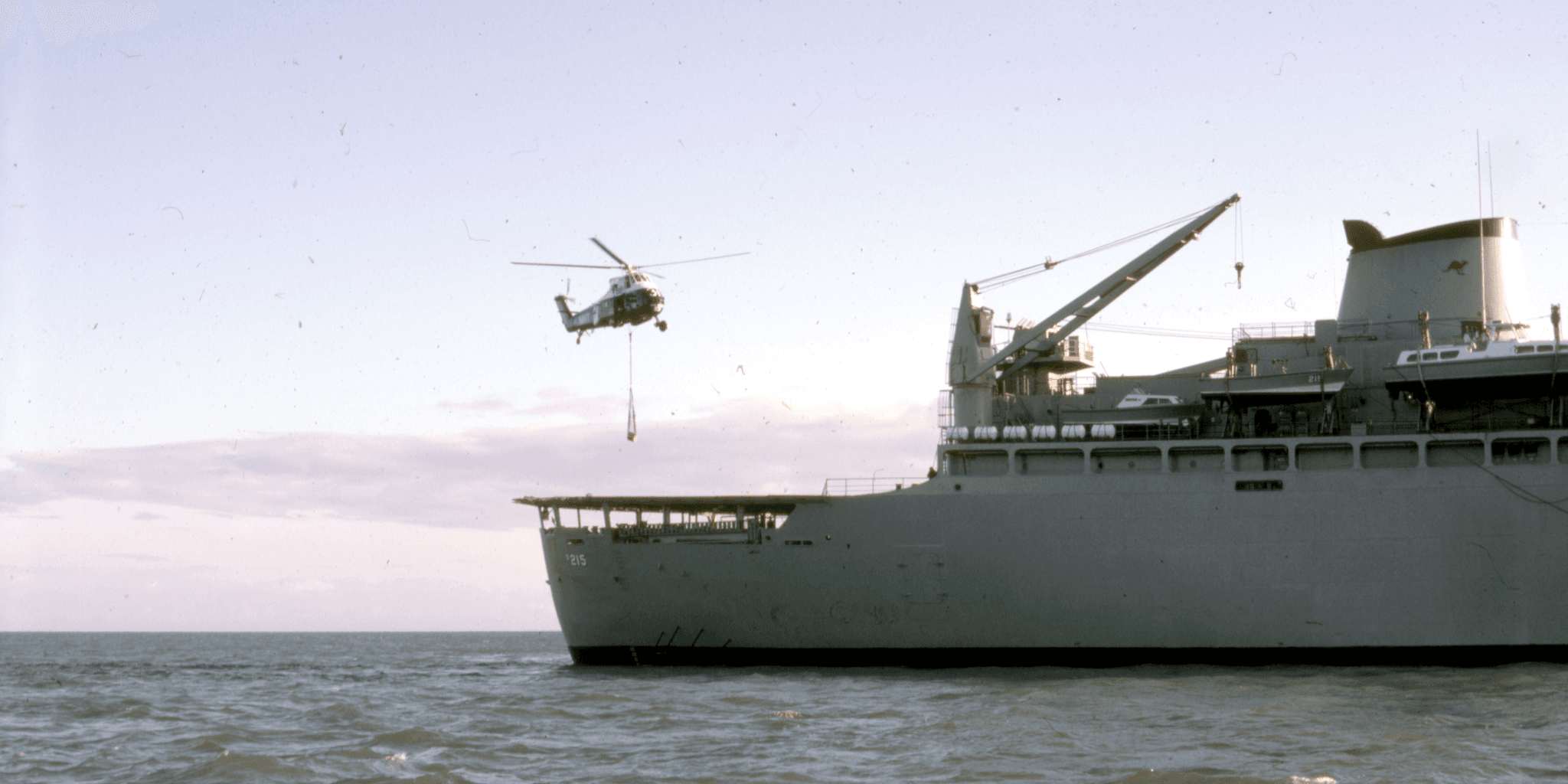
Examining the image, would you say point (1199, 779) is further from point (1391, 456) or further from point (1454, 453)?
point (1454, 453)

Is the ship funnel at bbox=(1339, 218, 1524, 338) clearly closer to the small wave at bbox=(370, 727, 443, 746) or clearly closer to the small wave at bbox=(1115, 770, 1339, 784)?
the small wave at bbox=(1115, 770, 1339, 784)

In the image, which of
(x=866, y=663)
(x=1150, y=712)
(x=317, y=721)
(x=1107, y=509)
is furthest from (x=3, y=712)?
(x=1107, y=509)

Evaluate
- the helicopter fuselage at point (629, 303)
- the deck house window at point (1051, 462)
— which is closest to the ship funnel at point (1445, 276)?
the deck house window at point (1051, 462)

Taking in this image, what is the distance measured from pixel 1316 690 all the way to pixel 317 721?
18.9 metres

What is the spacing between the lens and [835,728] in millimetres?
19953

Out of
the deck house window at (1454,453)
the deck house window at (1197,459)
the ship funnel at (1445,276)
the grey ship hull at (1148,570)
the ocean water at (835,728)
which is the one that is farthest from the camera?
the ship funnel at (1445,276)

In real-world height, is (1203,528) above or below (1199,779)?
above

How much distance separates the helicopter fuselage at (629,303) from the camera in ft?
111

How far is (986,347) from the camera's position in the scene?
1399 inches

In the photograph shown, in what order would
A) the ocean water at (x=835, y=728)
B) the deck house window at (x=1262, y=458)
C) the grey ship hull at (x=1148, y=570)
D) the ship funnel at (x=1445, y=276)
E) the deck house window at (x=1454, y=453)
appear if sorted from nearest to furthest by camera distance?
the ocean water at (x=835, y=728)
the grey ship hull at (x=1148, y=570)
the deck house window at (x=1454, y=453)
the deck house window at (x=1262, y=458)
the ship funnel at (x=1445, y=276)

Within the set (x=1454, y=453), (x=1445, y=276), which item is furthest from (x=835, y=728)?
(x=1445, y=276)

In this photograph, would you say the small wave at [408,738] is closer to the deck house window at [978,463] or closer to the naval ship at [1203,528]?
the naval ship at [1203,528]

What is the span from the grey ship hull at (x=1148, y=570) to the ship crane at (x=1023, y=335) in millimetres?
3437

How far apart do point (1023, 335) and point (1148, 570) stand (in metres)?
7.82
